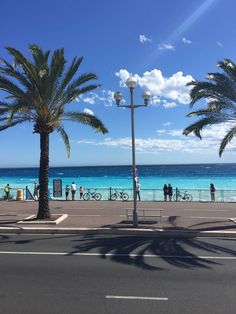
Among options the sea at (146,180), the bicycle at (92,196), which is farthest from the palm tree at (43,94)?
the sea at (146,180)

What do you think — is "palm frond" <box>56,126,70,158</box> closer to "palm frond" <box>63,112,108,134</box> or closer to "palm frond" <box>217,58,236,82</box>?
"palm frond" <box>63,112,108,134</box>

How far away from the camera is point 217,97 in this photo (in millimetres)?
19172

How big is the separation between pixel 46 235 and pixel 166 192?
1962 cm

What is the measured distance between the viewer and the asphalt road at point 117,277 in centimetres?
703

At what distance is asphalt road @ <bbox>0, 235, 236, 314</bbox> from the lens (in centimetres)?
703

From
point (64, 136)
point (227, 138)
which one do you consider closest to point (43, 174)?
point (64, 136)

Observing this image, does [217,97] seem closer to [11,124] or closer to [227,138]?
[227,138]

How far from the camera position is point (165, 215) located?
2141cm

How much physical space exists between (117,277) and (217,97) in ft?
40.8

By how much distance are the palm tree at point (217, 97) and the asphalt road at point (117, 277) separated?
7.18 m

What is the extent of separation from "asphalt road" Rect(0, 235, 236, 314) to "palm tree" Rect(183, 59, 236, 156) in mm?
7177

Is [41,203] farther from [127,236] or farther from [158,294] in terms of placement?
[158,294]

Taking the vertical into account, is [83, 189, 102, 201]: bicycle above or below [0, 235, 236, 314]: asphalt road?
above

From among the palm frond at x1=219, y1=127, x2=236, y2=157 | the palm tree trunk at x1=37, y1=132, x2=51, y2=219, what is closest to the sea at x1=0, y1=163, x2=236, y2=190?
the palm frond at x1=219, y1=127, x2=236, y2=157
